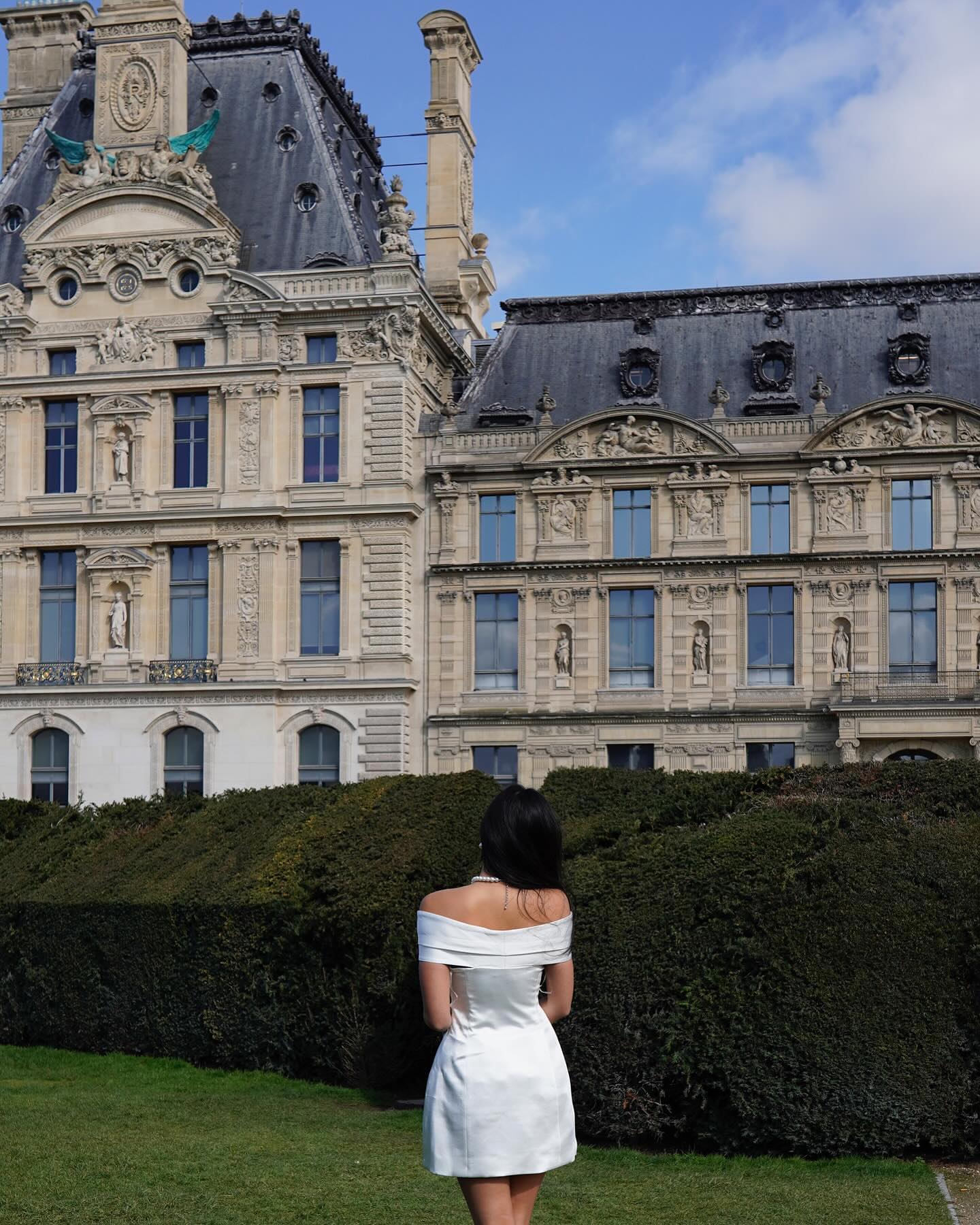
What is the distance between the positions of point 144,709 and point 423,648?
8.42 metres

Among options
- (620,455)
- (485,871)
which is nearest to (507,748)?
(620,455)

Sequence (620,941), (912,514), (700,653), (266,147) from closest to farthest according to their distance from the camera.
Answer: (620,941)
(912,514)
(700,653)
(266,147)

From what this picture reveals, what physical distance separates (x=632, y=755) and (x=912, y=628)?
8.70 meters

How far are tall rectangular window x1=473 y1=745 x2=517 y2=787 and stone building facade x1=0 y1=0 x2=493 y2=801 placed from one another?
189 centimetres

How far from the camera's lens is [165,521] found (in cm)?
5025

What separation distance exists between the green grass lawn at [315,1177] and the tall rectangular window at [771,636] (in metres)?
30.9

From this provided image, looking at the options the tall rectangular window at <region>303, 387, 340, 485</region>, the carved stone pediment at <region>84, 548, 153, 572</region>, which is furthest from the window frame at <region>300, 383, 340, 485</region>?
the carved stone pediment at <region>84, 548, 153, 572</region>

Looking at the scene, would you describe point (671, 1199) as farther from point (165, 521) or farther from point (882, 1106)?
point (165, 521)

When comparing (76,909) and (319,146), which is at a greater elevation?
(319,146)

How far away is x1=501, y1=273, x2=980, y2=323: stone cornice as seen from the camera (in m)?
51.5

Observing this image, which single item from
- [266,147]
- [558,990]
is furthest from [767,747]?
[558,990]

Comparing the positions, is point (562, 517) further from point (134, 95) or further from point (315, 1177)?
point (315, 1177)

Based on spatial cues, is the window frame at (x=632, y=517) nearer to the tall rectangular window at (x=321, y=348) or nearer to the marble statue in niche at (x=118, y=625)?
the tall rectangular window at (x=321, y=348)

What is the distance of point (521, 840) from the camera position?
8.21 metres
